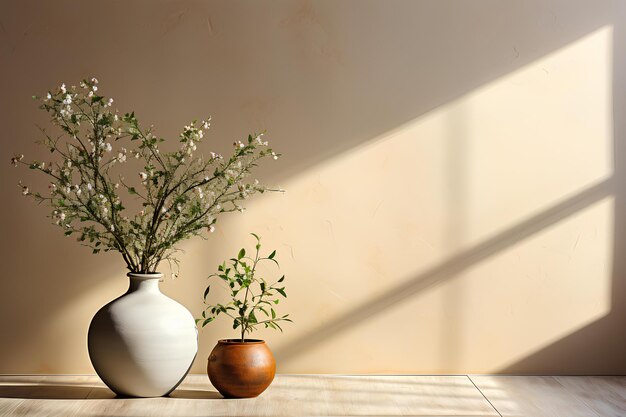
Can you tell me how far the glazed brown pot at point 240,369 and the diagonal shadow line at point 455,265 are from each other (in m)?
0.45

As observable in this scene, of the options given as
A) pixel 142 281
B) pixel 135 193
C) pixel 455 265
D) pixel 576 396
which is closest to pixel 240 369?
pixel 142 281

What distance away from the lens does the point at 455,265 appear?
3092mm

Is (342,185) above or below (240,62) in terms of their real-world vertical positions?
below

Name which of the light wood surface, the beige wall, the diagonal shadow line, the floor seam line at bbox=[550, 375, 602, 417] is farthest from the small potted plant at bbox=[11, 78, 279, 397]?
the floor seam line at bbox=[550, 375, 602, 417]

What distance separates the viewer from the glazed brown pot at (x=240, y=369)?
2580 mm

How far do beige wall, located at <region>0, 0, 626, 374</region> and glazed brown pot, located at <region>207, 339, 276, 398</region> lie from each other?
434 mm

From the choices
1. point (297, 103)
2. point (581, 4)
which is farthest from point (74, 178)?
point (581, 4)

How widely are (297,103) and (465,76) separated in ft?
2.20

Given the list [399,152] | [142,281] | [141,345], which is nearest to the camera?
[141,345]

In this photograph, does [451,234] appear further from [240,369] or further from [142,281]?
[142,281]

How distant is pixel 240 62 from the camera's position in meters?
3.08

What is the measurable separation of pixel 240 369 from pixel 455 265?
99 cm

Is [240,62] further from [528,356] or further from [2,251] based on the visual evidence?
[528,356]

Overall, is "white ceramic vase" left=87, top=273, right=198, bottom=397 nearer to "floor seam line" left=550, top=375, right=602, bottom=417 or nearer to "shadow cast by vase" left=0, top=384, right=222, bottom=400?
"shadow cast by vase" left=0, top=384, right=222, bottom=400
